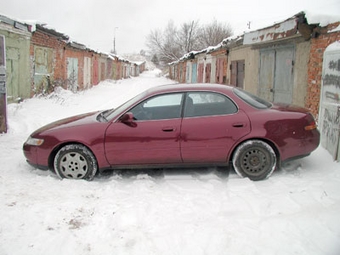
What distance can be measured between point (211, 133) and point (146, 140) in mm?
924

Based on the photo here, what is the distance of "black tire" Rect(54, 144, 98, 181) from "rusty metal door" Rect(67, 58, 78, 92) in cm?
1363

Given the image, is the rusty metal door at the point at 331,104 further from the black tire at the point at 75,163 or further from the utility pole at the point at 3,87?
the utility pole at the point at 3,87

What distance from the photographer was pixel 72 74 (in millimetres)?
18500

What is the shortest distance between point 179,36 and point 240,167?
198 ft

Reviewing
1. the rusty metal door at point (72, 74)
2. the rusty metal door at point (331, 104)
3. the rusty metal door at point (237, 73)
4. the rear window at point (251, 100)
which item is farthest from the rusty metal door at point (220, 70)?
the rear window at point (251, 100)

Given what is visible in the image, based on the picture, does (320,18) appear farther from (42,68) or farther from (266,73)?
(42,68)

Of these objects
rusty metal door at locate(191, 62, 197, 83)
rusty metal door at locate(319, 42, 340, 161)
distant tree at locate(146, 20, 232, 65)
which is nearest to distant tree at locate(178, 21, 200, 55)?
distant tree at locate(146, 20, 232, 65)

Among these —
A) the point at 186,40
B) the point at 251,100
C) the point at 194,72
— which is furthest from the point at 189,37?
the point at 251,100

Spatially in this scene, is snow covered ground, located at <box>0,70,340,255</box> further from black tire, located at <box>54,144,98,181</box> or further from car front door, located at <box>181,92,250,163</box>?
car front door, located at <box>181,92,250,163</box>

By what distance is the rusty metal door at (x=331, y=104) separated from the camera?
5.02 meters

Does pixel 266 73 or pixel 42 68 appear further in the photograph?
pixel 42 68

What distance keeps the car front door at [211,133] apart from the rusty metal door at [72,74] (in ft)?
46.9

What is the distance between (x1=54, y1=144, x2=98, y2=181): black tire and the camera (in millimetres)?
4711

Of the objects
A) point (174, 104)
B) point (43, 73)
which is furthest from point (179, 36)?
point (174, 104)
